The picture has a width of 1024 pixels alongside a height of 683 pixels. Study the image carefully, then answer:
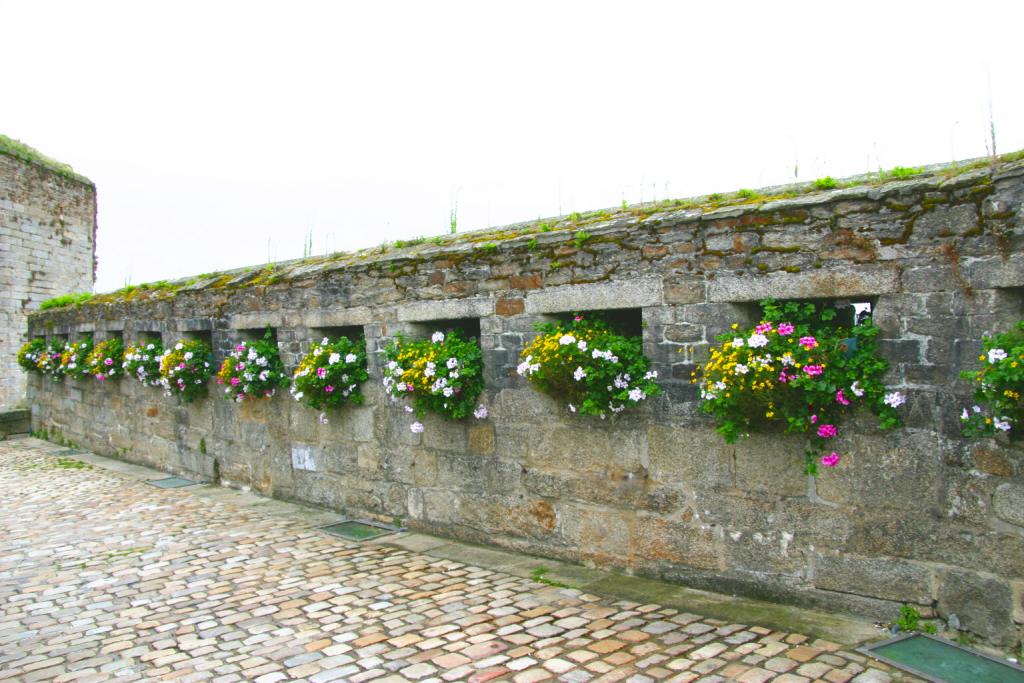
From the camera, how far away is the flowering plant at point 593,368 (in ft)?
15.7

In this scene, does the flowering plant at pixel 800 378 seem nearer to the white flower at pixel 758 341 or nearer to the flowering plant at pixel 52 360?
the white flower at pixel 758 341

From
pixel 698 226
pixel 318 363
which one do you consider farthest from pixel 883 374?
pixel 318 363

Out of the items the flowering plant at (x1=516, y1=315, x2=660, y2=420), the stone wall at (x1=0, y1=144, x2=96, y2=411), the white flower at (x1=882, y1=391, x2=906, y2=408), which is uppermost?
the stone wall at (x1=0, y1=144, x2=96, y2=411)

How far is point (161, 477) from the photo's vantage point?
9.83 meters

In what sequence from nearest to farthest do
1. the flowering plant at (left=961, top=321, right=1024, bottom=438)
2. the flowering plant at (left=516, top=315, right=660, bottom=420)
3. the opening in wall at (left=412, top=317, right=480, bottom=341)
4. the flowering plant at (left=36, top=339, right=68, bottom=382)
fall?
the flowering plant at (left=961, top=321, right=1024, bottom=438) < the flowering plant at (left=516, top=315, right=660, bottom=420) < the opening in wall at (left=412, top=317, right=480, bottom=341) < the flowering plant at (left=36, top=339, right=68, bottom=382)

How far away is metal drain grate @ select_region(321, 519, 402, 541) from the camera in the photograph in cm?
651

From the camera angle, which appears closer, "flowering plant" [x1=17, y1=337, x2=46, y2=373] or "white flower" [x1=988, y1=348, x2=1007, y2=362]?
"white flower" [x1=988, y1=348, x2=1007, y2=362]

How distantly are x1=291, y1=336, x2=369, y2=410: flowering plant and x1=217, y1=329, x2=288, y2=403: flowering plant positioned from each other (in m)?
0.85

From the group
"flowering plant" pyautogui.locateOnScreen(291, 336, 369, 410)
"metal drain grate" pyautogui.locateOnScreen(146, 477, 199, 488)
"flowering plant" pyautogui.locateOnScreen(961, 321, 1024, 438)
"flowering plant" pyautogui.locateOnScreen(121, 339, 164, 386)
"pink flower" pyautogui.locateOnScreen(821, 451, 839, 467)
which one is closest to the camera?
"flowering plant" pyautogui.locateOnScreen(961, 321, 1024, 438)

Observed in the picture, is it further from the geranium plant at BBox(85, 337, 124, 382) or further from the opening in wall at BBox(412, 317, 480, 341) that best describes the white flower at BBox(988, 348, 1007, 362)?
the geranium plant at BBox(85, 337, 124, 382)

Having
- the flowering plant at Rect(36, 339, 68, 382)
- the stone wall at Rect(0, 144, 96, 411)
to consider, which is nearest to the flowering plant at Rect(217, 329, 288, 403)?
the flowering plant at Rect(36, 339, 68, 382)

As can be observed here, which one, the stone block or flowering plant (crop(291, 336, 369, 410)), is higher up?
flowering plant (crop(291, 336, 369, 410))

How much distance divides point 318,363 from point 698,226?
383 cm

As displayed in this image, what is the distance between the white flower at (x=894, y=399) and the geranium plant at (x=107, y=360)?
10.2 m
